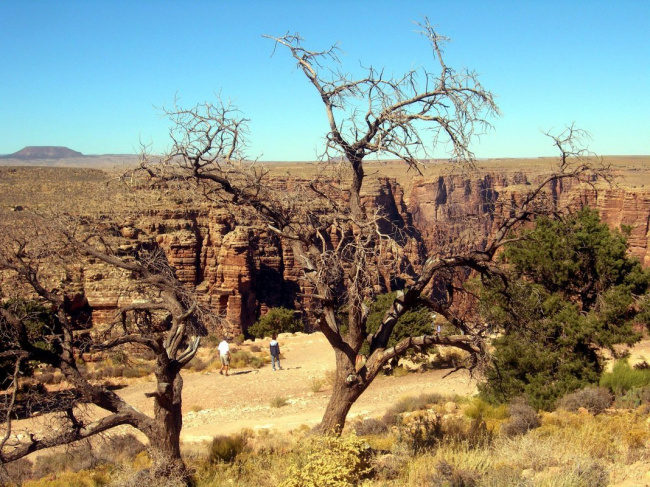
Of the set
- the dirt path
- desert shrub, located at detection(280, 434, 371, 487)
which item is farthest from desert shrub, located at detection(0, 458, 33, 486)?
desert shrub, located at detection(280, 434, 371, 487)

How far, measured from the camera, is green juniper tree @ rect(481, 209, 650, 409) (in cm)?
1152

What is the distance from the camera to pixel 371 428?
10211 mm

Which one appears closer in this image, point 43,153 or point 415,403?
point 415,403

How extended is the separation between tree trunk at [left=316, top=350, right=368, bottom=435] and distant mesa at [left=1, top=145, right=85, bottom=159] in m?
181

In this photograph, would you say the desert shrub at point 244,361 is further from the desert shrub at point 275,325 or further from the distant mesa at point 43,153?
the distant mesa at point 43,153

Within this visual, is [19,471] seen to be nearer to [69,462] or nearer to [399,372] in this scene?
[69,462]

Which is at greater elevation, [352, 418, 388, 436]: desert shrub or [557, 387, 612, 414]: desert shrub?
[557, 387, 612, 414]: desert shrub

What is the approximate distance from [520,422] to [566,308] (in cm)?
428

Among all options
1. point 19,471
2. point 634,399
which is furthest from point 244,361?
point 634,399

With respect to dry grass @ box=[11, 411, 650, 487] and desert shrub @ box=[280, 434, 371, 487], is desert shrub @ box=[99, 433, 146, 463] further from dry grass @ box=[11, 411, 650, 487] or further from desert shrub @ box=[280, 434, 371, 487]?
desert shrub @ box=[280, 434, 371, 487]

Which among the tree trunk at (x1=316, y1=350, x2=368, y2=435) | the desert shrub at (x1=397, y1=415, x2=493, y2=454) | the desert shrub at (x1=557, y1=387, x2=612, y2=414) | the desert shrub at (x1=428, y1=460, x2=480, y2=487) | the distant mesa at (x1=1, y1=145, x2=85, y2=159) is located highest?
the distant mesa at (x1=1, y1=145, x2=85, y2=159)

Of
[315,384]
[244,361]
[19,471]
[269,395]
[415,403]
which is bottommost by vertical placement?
[244,361]

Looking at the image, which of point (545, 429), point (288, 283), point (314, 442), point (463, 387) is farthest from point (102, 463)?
point (288, 283)

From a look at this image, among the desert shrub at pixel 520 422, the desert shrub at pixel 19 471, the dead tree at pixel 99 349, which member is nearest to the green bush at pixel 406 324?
the desert shrub at pixel 520 422
